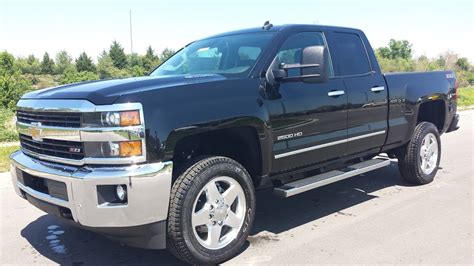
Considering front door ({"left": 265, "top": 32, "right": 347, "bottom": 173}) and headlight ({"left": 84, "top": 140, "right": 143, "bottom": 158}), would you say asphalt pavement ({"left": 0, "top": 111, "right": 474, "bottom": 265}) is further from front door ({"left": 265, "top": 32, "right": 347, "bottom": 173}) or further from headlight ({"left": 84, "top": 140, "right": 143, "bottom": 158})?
headlight ({"left": 84, "top": 140, "right": 143, "bottom": 158})

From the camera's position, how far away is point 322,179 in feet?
15.3

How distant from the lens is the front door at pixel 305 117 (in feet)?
13.9

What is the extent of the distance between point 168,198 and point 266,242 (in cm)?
130

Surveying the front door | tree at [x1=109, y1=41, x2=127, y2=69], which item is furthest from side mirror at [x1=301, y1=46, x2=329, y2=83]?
tree at [x1=109, y1=41, x2=127, y2=69]

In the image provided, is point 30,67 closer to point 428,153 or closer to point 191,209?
point 428,153

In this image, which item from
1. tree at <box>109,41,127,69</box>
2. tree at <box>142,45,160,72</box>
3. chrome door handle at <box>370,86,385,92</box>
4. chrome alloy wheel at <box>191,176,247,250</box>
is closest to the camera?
chrome alloy wheel at <box>191,176,247,250</box>

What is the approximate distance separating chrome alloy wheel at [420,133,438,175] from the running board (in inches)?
40.9

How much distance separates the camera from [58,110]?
3465mm

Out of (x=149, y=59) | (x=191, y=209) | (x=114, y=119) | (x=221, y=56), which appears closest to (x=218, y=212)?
(x=191, y=209)

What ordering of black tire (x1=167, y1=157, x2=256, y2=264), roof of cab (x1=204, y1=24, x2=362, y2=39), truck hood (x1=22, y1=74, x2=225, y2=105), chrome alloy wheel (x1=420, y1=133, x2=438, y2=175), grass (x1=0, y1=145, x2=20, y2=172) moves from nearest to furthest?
1. truck hood (x1=22, y1=74, x2=225, y2=105)
2. black tire (x1=167, y1=157, x2=256, y2=264)
3. roof of cab (x1=204, y1=24, x2=362, y2=39)
4. chrome alloy wheel (x1=420, y1=133, x2=438, y2=175)
5. grass (x1=0, y1=145, x2=20, y2=172)

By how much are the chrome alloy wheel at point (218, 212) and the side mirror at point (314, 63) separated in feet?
3.93

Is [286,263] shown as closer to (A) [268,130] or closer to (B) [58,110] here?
(A) [268,130]

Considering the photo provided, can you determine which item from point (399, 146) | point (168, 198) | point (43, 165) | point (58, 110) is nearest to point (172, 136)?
point (168, 198)

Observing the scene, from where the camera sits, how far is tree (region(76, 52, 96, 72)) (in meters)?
50.2
